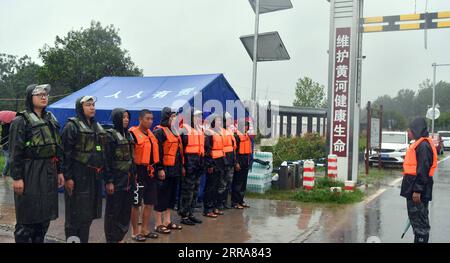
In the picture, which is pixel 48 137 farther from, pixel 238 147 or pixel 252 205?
pixel 252 205

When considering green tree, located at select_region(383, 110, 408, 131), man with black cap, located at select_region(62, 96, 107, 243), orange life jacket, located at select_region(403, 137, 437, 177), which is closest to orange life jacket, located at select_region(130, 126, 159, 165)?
man with black cap, located at select_region(62, 96, 107, 243)

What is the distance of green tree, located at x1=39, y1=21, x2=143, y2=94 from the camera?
84.5 ft

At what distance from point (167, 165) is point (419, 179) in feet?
11.6

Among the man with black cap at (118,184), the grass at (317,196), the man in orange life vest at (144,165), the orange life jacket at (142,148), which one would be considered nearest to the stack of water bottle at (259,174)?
the grass at (317,196)

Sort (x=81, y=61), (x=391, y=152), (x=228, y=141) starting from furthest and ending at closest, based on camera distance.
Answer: (x=81, y=61) → (x=391, y=152) → (x=228, y=141)

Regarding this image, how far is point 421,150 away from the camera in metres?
5.78

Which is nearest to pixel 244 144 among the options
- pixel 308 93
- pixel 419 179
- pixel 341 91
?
pixel 419 179

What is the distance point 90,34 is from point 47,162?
82.0 ft

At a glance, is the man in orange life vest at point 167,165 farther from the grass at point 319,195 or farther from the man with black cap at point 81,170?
the grass at point 319,195

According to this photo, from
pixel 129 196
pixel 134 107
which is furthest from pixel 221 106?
pixel 129 196

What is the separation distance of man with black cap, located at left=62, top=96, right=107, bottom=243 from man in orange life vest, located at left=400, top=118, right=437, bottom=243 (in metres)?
3.97

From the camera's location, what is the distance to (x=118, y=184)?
5.55 meters

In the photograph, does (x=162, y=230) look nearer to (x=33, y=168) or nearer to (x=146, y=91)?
(x=33, y=168)

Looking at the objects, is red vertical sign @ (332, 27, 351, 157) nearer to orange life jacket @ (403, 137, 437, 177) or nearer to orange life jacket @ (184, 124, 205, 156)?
orange life jacket @ (184, 124, 205, 156)
